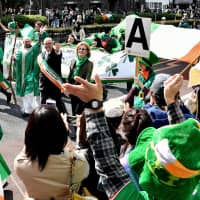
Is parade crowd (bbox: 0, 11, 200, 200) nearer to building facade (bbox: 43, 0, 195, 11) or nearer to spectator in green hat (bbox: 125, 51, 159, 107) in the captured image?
spectator in green hat (bbox: 125, 51, 159, 107)

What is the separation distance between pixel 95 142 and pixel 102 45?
11919 millimetres

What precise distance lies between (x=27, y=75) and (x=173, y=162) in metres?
7.67

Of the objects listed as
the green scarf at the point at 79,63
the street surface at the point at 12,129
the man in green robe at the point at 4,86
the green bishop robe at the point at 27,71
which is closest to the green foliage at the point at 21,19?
the street surface at the point at 12,129

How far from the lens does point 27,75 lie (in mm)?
9188

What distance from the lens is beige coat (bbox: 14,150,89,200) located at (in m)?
2.59

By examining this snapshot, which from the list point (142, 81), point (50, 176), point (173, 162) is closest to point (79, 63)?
point (142, 81)

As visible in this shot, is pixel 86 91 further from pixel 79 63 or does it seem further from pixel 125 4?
pixel 125 4

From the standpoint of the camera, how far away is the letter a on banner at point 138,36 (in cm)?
599

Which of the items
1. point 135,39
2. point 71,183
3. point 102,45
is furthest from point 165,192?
point 102,45

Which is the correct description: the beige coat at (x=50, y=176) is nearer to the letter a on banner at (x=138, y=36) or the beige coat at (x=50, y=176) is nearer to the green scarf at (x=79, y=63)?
the letter a on banner at (x=138, y=36)

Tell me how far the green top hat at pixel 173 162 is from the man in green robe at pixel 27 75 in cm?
724

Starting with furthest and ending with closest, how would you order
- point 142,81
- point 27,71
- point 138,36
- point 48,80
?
point 27,71 < point 48,80 < point 142,81 < point 138,36

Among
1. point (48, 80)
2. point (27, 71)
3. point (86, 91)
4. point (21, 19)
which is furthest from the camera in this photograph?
point (21, 19)

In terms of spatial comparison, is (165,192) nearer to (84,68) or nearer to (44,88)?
(84,68)
